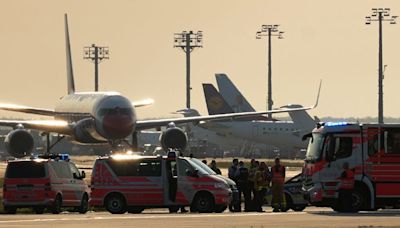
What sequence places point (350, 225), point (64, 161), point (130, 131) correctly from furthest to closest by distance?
point (130, 131)
point (64, 161)
point (350, 225)

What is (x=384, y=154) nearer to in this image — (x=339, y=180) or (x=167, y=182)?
(x=339, y=180)

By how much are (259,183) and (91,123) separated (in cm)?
3265

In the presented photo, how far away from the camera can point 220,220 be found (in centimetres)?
3797

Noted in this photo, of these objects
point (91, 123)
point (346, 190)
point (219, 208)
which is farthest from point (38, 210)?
point (91, 123)

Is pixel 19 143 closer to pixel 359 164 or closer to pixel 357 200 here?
pixel 359 164

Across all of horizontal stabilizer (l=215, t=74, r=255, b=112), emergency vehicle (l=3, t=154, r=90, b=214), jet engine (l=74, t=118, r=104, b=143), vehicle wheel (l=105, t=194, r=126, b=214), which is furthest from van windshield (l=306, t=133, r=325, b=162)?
horizontal stabilizer (l=215, t=74, r=255, b=112)

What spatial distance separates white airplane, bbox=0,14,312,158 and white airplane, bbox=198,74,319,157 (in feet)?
123

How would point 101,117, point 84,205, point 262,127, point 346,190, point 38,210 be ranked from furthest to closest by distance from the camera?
point 262,127 → point 101,117 → point 84,205 → point 38,210 → point 346,190

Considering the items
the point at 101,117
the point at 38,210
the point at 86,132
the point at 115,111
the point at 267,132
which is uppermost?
the point at 115,111

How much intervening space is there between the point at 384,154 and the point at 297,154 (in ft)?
300

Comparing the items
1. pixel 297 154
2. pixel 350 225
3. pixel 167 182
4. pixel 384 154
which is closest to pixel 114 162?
pixel 167 182

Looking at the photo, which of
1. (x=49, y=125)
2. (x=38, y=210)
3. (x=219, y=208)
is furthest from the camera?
(x=49, y=125)

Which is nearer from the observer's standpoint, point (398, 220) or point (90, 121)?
point (398, 220)

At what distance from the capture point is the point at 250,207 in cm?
4681
